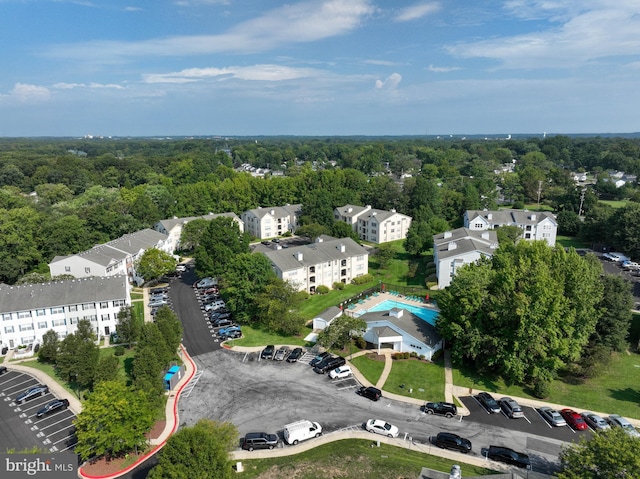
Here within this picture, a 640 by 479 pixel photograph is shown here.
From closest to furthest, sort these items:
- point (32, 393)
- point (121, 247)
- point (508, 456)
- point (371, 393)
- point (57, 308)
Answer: point (508, 456)
point (371, 393)
point (32, 393)
point (57, 308)
point (121, 247)

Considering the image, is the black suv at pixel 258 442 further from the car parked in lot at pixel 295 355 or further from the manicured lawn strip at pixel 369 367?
the car parked in lot at pixel 295 355

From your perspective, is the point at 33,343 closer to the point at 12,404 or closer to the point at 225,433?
the point at 12,404

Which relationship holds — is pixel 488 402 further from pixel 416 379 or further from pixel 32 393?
pixel 32 393

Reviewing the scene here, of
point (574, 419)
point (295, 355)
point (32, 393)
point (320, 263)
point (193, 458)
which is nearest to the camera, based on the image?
point (193, 458)

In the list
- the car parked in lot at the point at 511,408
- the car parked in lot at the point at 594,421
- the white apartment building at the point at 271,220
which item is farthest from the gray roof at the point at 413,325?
the white apartment building at the point at 271,220

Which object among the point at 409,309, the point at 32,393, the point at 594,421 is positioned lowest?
the point at 32,393

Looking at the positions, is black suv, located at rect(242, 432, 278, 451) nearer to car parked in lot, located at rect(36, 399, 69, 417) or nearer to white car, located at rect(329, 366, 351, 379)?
white car, located at rect(329, 366, 351, 379)

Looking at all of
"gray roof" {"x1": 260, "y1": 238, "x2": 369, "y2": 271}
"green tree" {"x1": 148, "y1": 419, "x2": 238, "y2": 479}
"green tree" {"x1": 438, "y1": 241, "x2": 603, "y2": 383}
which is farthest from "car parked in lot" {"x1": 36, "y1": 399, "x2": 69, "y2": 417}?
"green tree" {"x1": 438, "y1": 241, "x2": 603, "y2": 383}

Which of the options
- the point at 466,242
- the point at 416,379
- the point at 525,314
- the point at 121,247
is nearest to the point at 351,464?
the point at 416,379
